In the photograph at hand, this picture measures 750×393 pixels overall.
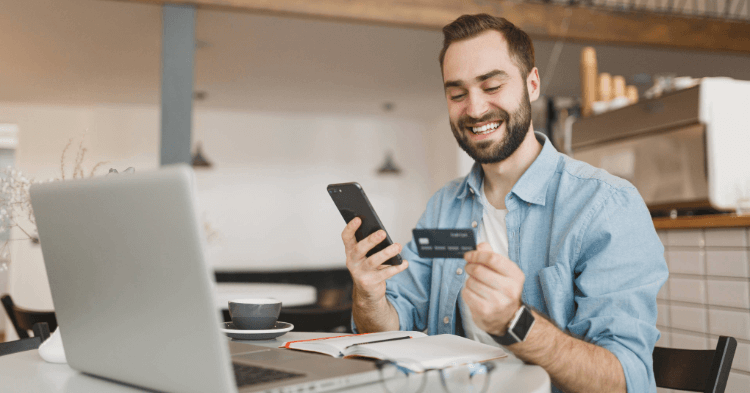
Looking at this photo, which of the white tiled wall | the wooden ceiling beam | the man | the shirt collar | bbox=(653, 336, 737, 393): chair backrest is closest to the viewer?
the man

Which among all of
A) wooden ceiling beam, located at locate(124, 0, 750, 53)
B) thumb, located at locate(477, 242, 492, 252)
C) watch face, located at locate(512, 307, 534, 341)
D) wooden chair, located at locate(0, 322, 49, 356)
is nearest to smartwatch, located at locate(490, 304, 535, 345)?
watch face, located at locate(512, 307, 534, 341)

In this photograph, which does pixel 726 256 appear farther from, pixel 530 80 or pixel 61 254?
pixel 61 254

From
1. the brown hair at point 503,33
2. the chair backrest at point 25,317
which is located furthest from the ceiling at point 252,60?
the brown hair at point 503,33

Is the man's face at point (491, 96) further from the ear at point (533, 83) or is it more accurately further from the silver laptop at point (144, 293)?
the silver laptop at point (144, 293)

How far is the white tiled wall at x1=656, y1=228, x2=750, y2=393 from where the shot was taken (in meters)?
2.04

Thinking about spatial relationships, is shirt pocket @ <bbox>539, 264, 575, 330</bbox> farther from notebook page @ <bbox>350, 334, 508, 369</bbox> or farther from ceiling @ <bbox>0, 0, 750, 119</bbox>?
ceiling @ <bbox>0, 0, 750, 119</bbox>

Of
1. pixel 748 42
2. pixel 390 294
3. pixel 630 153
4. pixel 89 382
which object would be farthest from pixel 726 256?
pixel 748 42

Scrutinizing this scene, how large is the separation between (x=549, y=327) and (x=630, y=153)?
2.56 metres

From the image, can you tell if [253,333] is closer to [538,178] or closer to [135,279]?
[135,279]

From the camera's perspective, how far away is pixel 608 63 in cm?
537

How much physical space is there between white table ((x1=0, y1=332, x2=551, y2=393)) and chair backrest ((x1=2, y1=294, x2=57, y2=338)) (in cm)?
97

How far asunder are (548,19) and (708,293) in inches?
110

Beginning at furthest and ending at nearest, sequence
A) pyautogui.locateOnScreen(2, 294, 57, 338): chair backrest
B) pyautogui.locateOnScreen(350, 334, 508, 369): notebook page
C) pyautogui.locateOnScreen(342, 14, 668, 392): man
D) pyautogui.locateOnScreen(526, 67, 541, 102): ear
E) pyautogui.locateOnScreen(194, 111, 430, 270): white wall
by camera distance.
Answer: pyautogui.locateOnScreen(194, 111, 430, 270): white wall, pyautogui.locateOnScreen(2, 294, 57, 338): chair backrest, pyautogui.locateOnScreen(526, 67, 541, 102): ear, pyautogui.locateOnScreen(342, 14, 668, 392): man, pyautogui.locateOnScreen(350, 334, 508, 369): notebook page

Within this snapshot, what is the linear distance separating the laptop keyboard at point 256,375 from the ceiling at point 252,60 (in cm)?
368
